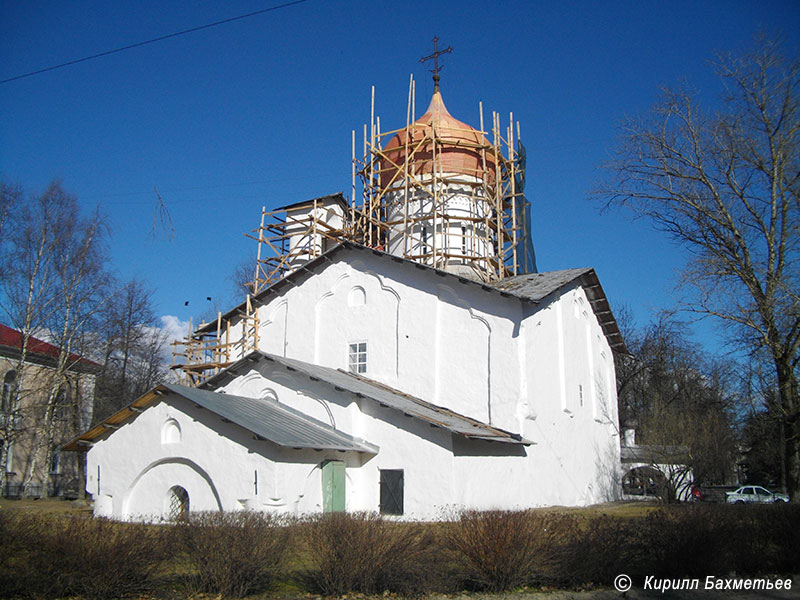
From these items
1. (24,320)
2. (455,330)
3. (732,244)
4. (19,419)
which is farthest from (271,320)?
(732,244)

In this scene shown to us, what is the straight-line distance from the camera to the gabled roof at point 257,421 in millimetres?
16484

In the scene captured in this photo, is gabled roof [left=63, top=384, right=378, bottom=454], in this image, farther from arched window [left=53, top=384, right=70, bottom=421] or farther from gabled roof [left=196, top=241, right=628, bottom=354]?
arched window [left=53, top=384, right=70, bottom=421]

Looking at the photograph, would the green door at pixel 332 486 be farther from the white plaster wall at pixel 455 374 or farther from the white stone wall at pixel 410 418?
the white plaster wall at pixel 455 374

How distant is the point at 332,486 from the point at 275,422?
2.25m

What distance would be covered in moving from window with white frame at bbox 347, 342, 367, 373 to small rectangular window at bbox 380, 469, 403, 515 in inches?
224

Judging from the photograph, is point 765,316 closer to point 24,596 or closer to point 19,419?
point 24,596

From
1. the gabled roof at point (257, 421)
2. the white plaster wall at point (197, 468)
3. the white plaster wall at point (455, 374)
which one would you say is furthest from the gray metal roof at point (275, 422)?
the white plaster wall at point (455, 374)

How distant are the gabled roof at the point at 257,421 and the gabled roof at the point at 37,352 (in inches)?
521

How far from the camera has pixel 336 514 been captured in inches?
389

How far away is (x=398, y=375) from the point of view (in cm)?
2314

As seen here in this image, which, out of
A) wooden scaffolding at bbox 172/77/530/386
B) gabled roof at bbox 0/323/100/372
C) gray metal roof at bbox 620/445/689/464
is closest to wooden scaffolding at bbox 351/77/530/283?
wooden scaffolding at bbox 172/77/530/386

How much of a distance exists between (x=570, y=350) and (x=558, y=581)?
52.3ft

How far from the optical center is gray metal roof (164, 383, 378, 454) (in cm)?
1639

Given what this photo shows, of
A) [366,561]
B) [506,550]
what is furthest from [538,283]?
[366,561]
